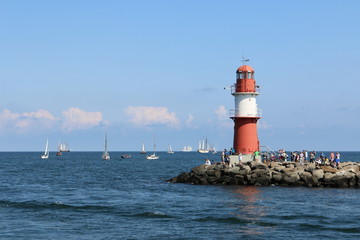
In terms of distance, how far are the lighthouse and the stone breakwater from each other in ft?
6.44

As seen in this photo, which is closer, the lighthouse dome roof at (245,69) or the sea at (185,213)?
the sea at (185,213)

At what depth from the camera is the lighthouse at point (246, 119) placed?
4806cm

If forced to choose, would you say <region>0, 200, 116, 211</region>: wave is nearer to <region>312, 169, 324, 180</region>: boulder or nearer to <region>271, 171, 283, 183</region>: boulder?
<region>271, 171, 283, 183</region>: boulder

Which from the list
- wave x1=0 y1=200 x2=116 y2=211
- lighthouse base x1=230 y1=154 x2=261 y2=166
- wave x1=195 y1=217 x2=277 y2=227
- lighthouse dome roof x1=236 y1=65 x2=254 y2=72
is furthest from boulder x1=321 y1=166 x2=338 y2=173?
wave x1=0 y1=200 x2=116 y2=211

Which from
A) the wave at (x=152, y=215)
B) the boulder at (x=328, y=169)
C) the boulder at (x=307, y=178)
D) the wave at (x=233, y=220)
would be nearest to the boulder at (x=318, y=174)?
the boulder at (x=307, y=178)

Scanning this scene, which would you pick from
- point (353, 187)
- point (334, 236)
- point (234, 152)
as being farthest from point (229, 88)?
point (334, 236)

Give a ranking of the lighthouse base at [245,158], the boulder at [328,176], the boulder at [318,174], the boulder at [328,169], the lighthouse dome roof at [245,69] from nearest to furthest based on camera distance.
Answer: the boulder at [328,176], the boulder at [318,174], the boulder at [328,169], the lighthouse base at [245,158], the lighthouse dome roof at [245,69]

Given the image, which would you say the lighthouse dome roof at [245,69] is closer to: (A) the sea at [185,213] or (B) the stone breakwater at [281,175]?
(B) the stone breakwater at [281,175]

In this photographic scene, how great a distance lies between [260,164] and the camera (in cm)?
4525

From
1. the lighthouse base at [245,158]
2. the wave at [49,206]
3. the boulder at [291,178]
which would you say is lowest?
the wave at [49,206]

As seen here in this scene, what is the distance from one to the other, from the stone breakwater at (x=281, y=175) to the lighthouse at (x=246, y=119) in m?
1.96

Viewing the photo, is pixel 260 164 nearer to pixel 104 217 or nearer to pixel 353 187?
pixel 353 187

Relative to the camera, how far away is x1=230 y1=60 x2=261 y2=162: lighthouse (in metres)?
48.1

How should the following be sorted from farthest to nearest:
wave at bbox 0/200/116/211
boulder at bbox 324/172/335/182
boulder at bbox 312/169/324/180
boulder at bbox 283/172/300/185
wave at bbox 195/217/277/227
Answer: boulder at bbox 283/172/300/185
boulder at bbox 312/169/324/180
boulder at bbox 324/172/335/182
wave at bbox 0/200/116/211
wave at bbox 195/217/277/227
